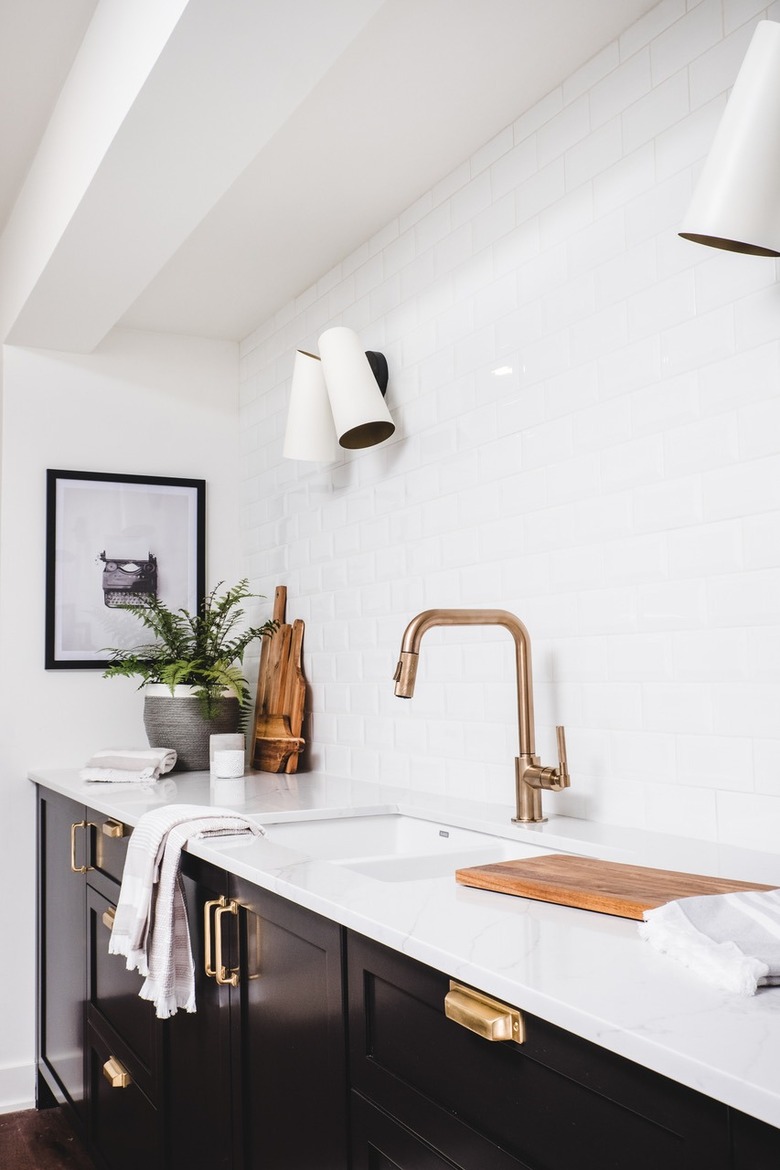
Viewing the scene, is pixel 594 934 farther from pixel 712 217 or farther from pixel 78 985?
pixel 78 985

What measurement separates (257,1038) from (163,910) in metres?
0.33

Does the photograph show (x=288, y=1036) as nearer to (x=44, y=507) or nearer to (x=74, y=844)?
(x=74, y=844)

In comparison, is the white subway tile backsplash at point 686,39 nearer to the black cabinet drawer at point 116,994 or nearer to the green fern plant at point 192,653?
the green fern plant at point 192,653


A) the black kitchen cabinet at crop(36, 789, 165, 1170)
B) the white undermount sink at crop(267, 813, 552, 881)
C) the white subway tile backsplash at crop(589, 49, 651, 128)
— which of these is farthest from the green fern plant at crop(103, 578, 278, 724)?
the white subway tile backsplash at crop(589, 49, 651, 128)

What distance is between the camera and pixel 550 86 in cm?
212

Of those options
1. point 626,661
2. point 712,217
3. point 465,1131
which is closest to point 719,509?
point 626,661

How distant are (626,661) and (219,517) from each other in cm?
208

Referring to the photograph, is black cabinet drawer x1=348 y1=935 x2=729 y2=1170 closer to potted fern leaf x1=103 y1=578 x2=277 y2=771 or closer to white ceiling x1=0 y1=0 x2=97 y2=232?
potted fern leaf x1=103 y1=578 x2=277 y2=771

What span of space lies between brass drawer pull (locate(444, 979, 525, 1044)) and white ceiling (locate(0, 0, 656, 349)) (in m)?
1.51

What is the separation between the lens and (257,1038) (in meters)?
1.66

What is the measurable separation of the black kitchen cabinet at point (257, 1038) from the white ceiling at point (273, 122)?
145 cm

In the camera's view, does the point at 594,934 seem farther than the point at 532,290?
No

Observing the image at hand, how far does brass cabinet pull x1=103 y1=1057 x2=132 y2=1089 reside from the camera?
2307 mm

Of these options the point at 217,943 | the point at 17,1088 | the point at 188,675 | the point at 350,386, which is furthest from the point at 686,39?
the point at 17,1088
